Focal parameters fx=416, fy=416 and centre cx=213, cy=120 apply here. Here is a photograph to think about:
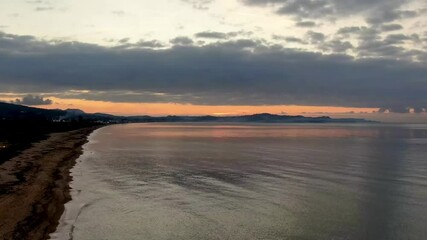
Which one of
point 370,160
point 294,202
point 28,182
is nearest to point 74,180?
point 28,182

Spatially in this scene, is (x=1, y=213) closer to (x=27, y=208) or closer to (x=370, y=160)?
(x=27, y=208)

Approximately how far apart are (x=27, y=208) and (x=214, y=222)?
8.97m

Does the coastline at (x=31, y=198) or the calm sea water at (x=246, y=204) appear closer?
the coastline at (x=31, y=198)

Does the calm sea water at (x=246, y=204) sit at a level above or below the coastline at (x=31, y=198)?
below

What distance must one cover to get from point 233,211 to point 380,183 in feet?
50.0

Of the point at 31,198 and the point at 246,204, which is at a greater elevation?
the point at 31,198

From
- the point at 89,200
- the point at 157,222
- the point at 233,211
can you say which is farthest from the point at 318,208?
the point at 89,200

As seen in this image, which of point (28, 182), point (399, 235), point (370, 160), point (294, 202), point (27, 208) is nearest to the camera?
point (399, 235)

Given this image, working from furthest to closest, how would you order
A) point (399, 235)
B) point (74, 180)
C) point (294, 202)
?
point (74, 180) → point (294, 202) → point (399, 235)

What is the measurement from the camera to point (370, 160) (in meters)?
49.7

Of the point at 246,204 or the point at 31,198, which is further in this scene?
the point at 246,204

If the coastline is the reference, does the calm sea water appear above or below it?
below

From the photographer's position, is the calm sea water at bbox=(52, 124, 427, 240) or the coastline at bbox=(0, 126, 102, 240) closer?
the coastline at bbox=(0, 126, 102, 240)

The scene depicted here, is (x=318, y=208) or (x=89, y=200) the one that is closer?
(x=318, y=208)
